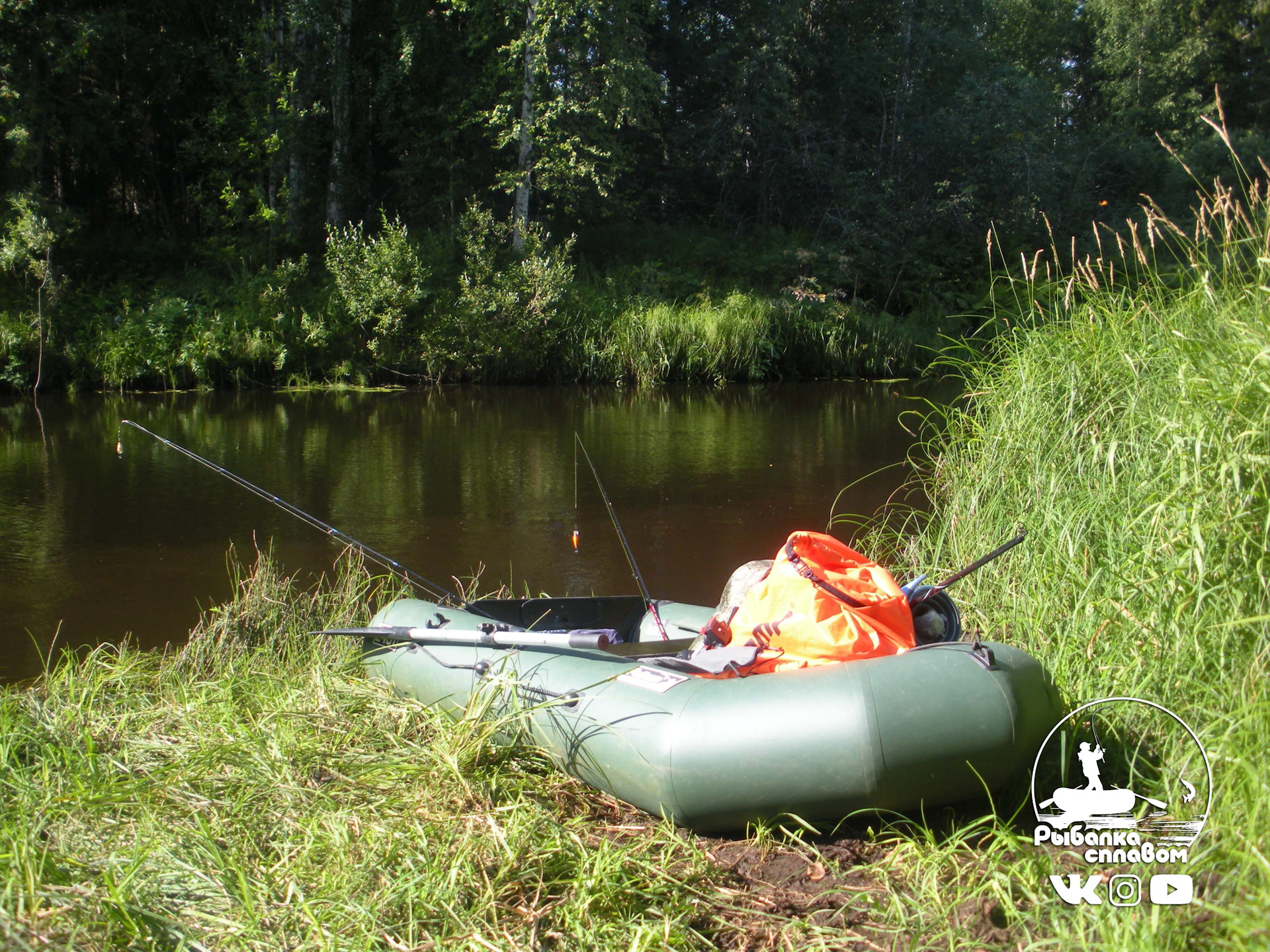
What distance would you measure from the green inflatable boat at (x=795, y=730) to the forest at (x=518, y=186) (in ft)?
32.9

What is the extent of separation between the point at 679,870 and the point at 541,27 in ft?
52.0

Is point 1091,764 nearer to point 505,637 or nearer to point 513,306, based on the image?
point 505,637

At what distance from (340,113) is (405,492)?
1195cm

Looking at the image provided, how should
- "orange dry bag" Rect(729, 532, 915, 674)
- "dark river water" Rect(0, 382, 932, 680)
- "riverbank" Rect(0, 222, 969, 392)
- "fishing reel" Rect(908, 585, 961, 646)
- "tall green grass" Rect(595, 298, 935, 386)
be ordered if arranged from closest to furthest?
"orange dry bag" Rect(729, 532, 915, 674), "fishing reel" Rect(908, 585, 961, 646), "dark river water" Rect(0, 382, 932, 680), "riverbank" Rect(0, 222, 969, 392), "tall green grass" Rect(595, 298, 935, 386)

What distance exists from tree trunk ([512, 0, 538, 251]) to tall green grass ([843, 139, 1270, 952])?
42.2 feet

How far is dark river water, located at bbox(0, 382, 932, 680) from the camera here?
17.9 ft

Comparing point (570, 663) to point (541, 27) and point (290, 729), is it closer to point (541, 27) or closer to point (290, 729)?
point (290, 729)

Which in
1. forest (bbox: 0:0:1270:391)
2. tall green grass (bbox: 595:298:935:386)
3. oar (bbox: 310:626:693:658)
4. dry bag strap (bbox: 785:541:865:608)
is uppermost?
forest (bbox: 0:0:1270:391)

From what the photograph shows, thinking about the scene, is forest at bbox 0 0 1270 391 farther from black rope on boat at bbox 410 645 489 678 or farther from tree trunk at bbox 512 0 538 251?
black rope on boat at bbox 410 645 489 678

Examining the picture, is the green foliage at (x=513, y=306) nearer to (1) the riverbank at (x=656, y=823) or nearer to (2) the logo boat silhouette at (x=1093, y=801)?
(1) the riverbank at (x=656, y=823)

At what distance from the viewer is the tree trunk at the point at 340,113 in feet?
55.1

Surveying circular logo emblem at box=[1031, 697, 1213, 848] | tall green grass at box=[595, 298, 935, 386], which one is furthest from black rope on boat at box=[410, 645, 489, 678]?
tall green grass at box=[595, 298, 935, 386]

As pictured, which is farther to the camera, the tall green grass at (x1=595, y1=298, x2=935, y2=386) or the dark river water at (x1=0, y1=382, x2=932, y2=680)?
the tall green grass at (x1=595, y1=298, x2=935, y2=386)

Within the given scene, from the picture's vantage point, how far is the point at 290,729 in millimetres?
2904
